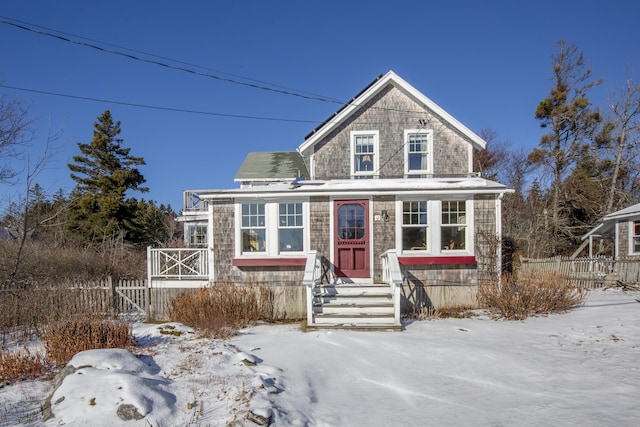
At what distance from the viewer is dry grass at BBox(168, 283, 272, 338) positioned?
9.51 m

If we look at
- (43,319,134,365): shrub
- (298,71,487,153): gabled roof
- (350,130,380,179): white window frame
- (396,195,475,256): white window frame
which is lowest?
(43,319,134,365): shrub

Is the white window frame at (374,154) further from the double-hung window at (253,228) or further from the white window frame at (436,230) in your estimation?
the double-hung window at (253,228)

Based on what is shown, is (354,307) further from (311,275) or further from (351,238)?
(351,238)

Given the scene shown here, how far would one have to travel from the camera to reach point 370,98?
13164mm

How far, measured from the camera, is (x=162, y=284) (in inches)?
463

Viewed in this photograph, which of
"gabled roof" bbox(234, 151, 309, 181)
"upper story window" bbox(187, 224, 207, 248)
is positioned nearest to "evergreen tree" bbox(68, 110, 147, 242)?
"upper story window" bbox(187, 224, 207, 248)

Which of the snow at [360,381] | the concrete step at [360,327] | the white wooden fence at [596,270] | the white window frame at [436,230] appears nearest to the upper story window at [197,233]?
the white window frame at [436,230]

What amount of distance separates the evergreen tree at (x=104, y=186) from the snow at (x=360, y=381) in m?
21.8

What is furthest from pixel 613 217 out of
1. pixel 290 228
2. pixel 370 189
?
pixel 290 228

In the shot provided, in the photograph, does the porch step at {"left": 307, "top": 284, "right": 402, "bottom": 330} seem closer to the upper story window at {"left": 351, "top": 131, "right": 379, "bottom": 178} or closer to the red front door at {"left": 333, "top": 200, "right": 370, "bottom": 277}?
the red front door at {"left": 333, "top": 200, "right": 370, "bottom": 277}

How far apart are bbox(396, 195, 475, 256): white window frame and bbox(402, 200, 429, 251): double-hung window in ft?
0.31

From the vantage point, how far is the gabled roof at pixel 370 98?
12844 millimetres

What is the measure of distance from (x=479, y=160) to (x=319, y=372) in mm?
30769

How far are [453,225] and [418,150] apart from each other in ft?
10.8
